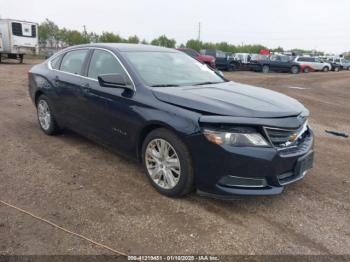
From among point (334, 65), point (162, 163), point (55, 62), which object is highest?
point (55, 62)

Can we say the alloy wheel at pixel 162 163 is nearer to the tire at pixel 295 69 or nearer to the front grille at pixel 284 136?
the front grille at pixel 284 136

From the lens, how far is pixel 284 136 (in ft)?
12.0

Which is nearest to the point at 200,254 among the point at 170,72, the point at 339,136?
the point at 170,72

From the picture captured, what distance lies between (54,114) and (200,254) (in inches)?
Result: 151

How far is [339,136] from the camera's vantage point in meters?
7.11

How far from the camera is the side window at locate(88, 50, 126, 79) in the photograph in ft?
15.2

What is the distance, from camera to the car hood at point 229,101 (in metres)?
3.62

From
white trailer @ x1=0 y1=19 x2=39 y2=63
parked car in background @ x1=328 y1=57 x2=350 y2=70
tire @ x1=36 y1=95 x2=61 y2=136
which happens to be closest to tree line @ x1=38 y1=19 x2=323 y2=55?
parked car in background @ x1=328 y1=57 x2=350 y2=70

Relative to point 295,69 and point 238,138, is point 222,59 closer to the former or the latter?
point 295,69

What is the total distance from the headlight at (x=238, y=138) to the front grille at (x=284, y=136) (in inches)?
3.9

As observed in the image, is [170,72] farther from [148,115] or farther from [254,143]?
[254,143]

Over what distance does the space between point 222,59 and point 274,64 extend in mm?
5462

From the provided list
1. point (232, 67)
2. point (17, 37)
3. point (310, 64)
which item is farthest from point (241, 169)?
point (310, 64)

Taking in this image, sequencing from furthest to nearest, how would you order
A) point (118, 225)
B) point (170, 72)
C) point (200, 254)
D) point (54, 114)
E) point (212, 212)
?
point (54, 114) < point (170, 72) < point (212, 212) < point (118, 225) < point (200, 254)
